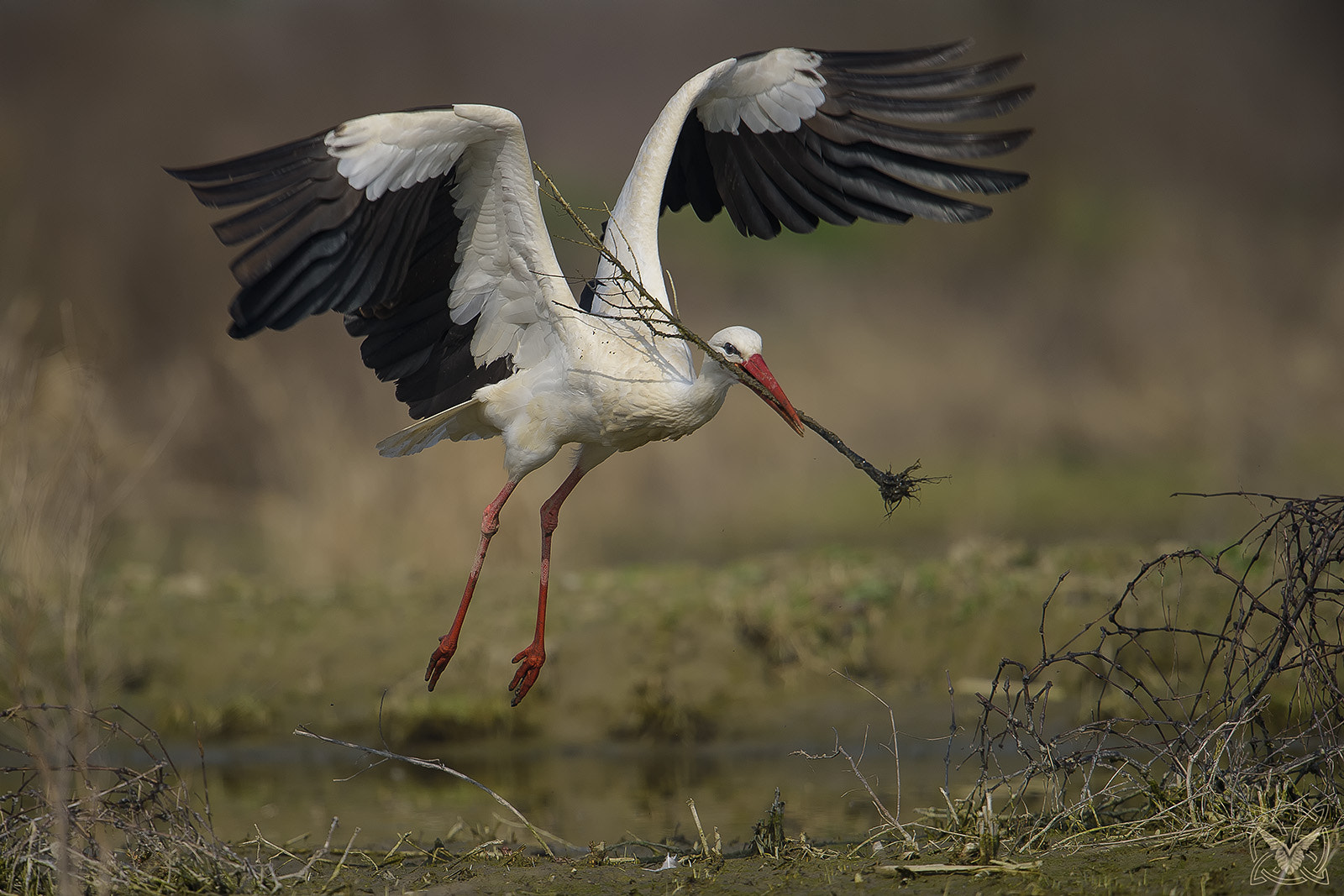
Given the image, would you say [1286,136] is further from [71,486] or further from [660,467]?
[71,486]

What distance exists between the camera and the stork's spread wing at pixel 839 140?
5.16 meters

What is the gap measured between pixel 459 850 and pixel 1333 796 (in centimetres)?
290

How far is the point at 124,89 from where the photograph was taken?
19281mm

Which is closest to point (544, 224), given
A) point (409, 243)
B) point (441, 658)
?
point (409, 243)

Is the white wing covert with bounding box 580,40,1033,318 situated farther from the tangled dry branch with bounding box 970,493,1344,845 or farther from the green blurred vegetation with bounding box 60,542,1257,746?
the green blurred vegetation with bounding box 60,542,1257,746

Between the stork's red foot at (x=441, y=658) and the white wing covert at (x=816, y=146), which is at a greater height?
the white wing covert at (x=816, y=146)

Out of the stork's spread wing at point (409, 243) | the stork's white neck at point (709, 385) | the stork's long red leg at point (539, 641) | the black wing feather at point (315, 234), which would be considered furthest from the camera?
the stork's long red leg at point (539, 641)

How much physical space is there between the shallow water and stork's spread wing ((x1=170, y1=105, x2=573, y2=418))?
1.77 meters

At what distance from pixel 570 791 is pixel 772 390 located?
2230 millimetres

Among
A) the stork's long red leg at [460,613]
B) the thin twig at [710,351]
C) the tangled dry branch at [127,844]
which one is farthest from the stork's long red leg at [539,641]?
the tangled dry branch at [127,844]

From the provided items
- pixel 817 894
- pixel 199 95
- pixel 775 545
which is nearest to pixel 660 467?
pixel 775 545

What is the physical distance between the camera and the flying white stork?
16.2 feet

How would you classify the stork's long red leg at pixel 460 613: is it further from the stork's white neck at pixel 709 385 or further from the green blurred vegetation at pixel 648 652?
the green blurred vegetation at pixel 648 652

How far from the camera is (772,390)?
17.5ft
